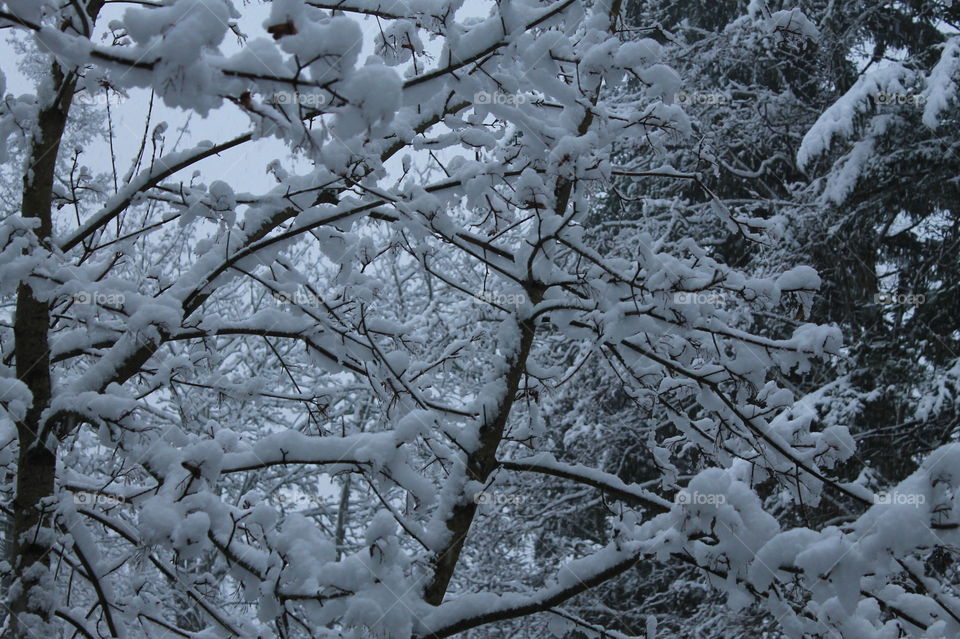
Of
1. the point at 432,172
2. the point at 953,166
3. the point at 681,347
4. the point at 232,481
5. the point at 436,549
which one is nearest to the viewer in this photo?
the point at 436,549

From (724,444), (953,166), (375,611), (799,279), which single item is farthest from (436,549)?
(953,166)

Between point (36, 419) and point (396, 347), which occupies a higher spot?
point (396, 347)

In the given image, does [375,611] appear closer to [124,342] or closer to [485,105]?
[124,342]

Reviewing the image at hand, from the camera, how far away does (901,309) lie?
7168 mm

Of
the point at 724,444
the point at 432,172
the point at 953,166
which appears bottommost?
the point at 724,444

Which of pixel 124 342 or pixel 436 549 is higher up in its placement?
pixel 124 342

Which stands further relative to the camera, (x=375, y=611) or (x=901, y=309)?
(x=901, y=309)

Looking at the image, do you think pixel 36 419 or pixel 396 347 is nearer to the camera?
pixel 36 419

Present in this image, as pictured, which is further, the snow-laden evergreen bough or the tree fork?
the tree fork

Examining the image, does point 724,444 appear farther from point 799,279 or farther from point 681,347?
point 799,279

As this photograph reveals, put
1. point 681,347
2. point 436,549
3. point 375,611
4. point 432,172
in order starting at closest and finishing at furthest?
point 375,611 → point 436,549 → point 681,347 → point 432,172

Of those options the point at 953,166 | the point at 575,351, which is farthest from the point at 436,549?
the point at 575,351

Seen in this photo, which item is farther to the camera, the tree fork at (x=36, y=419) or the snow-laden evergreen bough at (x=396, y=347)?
the tree fork at (x=36, y=419)

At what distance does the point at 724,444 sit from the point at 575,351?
20.8 ft
